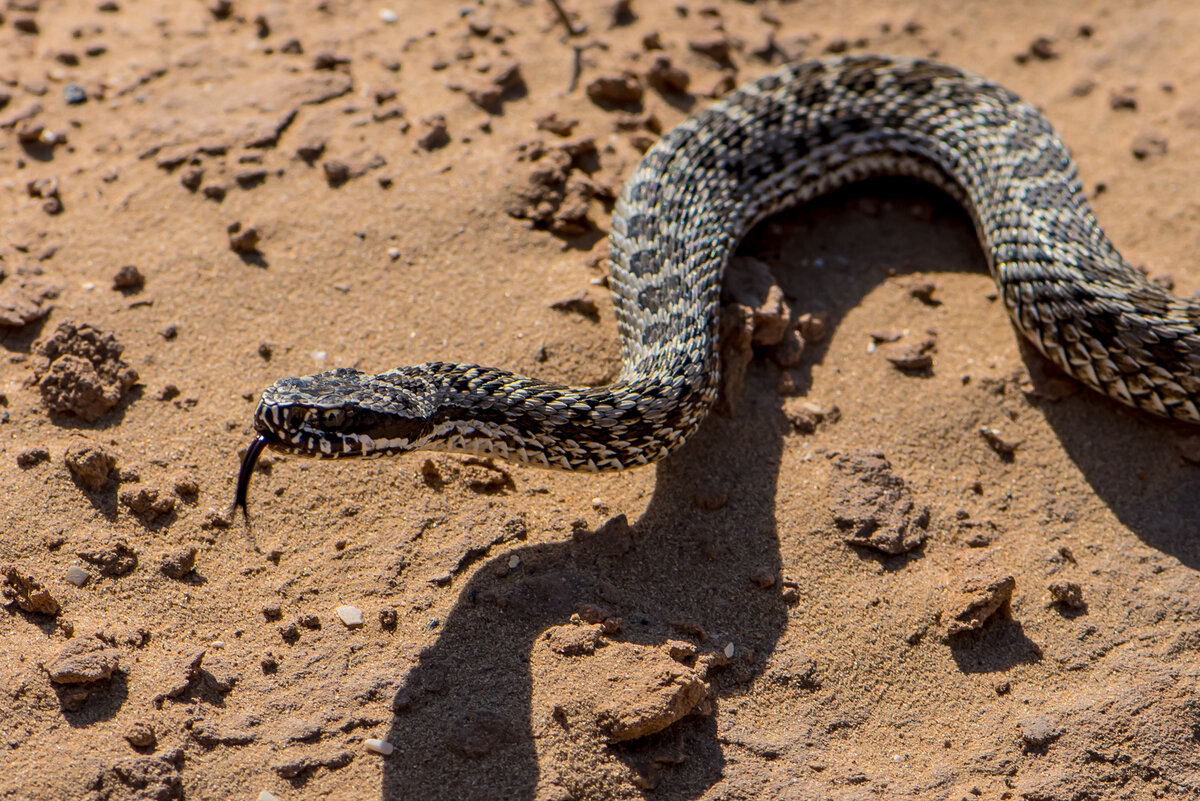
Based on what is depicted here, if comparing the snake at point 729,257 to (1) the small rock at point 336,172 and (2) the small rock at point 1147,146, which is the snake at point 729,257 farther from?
(1) the small rock at point 336,172

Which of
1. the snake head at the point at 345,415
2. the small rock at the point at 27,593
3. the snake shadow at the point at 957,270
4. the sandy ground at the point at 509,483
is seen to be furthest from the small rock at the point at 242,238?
the snake shadow at the point at 957,270

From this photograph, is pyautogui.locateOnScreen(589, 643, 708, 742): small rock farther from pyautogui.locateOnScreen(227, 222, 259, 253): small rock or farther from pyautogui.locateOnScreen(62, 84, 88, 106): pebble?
pyautogui.locateOnScreen(62, 84, 88, 106): pebble

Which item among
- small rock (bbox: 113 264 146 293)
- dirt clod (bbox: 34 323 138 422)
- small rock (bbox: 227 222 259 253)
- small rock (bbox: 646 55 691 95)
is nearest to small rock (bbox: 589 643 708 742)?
dirt clod (bbox: 34 323 138 422)

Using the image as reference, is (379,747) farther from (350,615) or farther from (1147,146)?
(1147,146)

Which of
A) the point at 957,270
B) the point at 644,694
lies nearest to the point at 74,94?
the point at 644,694

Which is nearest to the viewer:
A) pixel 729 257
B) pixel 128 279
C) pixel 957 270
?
pixel 128 279

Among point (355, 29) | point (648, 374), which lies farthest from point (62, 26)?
point (648, 374)
